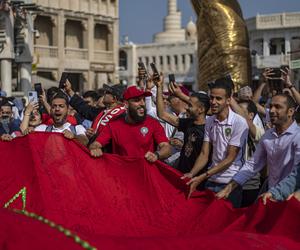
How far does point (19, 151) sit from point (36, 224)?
3.45 meters

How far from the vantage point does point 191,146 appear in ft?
22.9

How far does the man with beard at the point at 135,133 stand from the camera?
23.1ft

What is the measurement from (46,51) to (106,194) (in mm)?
40506

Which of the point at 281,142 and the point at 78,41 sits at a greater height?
the point at 78,41

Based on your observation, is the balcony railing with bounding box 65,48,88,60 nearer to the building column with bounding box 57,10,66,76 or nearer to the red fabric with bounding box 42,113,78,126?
the building column with bounding box 57,10,66,76

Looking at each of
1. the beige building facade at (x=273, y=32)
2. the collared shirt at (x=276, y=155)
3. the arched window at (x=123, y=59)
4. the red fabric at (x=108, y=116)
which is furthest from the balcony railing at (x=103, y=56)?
the collared shirt at (x=276, y=155)

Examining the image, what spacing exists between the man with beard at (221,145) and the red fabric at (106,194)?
0.27 metres

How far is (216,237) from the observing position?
4684 millimetres

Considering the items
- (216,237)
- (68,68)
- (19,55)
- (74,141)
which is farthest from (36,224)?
(68,68)

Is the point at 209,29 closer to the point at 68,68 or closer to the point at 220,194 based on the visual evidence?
the point at 220,194

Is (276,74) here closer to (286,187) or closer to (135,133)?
(135,133)

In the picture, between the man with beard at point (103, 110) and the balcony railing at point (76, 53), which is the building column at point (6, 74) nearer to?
the balcony railing at point (76, 53)

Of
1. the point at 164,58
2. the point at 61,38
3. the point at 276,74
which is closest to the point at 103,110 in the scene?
the point at 276,74

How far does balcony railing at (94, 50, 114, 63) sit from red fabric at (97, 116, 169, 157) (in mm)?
44313
